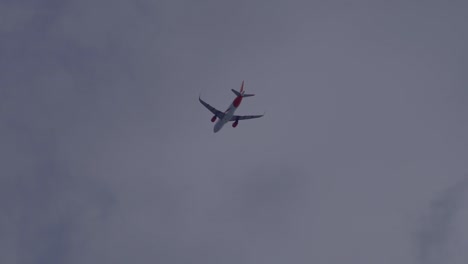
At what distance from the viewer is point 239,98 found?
174m

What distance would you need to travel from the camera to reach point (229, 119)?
184500mm

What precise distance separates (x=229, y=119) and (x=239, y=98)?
504 inches
